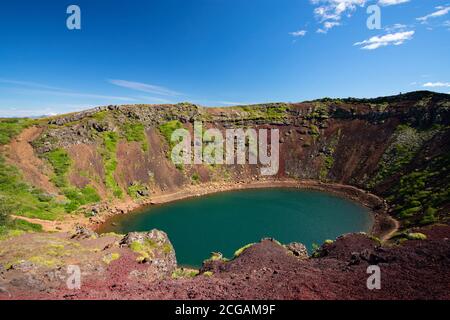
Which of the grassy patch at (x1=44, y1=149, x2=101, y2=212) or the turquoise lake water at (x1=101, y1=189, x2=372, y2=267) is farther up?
the grassy patch at (x1=44, y1=149, x2=101, y2=212)

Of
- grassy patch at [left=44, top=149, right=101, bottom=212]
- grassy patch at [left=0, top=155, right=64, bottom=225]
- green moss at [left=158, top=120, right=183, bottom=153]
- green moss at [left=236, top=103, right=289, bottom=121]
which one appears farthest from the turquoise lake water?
green moss at [left=236, top=103, right=289, bottom=121]

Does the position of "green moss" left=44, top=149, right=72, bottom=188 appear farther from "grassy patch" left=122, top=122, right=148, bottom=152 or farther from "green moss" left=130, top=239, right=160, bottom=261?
"green moss" left=130, top=239, right=160, bottom=261

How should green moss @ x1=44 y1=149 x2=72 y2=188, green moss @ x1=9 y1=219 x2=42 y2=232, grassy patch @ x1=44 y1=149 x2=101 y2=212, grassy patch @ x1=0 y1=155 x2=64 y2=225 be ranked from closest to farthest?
green moss @ x1=9 y1=219 x2=42 y2=232, grassy patch @ x1=0 y1=155 x2=64 y2=225, grassy patch @ x1=44 y1=149 x2=101 y2=212, green moss @ x1=44 y1=149 x2=72 y2=188

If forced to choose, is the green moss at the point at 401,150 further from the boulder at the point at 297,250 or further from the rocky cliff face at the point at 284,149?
the boulder at the point at 297,250

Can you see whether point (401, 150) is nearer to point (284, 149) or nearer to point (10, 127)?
point (284, 149)

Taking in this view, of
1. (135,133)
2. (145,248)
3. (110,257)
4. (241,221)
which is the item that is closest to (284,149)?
(241,221)

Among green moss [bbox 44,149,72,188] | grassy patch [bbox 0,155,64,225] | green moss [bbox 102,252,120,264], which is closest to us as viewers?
green moss [bbox 102,252,120,264]

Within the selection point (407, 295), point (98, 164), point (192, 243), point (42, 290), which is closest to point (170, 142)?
point (98, 164)

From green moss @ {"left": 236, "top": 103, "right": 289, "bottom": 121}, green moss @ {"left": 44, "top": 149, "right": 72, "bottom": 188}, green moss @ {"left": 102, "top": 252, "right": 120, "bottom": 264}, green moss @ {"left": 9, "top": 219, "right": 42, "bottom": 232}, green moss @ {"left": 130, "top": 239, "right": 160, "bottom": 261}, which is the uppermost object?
green moss @ {"left": 236, "top": 103, "right": 289, "bottom": 121}
